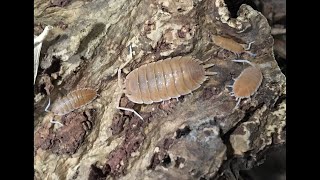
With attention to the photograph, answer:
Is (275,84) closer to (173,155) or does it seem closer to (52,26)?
(173,155)

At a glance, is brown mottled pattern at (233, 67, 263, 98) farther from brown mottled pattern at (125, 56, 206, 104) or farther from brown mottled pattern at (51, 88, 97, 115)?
brown mottled pattern at (51, 88, 97, 115)

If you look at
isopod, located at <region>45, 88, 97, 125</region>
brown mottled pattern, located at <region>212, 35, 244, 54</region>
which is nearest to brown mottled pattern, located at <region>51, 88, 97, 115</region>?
isopod, located at <region>45, 88, 97, 125</region>

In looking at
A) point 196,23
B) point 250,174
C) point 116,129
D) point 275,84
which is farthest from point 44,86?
point 250,174

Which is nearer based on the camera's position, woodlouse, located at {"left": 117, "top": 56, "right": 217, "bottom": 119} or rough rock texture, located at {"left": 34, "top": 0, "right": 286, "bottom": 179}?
rough rock texture, located at {"left": 34, "top": 0, "right": 286, "bottom": 179}

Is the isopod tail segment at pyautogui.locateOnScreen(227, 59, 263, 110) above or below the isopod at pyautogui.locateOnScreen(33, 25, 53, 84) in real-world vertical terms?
below

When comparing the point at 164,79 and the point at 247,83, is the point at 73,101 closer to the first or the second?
the point at 164,79
